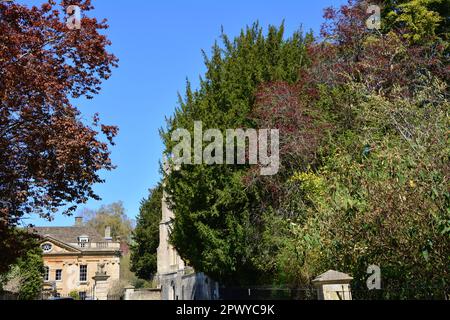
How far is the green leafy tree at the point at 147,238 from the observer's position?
49.9 meters

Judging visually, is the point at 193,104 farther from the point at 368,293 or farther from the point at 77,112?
the point at 368,293

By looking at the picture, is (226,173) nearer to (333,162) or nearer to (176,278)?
(333,162)

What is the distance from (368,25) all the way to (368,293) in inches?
526

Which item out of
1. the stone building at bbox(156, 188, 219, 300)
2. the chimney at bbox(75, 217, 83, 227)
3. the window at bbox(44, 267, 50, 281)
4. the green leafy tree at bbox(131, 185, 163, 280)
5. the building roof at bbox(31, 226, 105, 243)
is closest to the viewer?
the stone building at bbox(156, 188, 219, 300)

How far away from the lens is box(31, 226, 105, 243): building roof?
64.8 meters

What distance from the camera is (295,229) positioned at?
1235 cm

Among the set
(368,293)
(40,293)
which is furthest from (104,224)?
(368,293)

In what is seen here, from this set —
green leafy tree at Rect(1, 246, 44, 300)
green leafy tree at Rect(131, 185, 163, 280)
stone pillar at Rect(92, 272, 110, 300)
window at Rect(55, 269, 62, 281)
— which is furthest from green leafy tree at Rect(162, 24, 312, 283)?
window at Rect(55, 269, 62, 281)

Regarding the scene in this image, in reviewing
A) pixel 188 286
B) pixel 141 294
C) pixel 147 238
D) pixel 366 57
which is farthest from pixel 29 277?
pixel 366 57

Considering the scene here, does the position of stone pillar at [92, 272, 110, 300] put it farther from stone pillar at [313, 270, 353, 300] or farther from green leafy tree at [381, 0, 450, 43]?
stone pillar at [313, 270, 353, 300]

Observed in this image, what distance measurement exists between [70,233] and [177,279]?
35.2 meters

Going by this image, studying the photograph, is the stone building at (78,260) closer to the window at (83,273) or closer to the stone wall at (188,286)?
the window at (83,273)

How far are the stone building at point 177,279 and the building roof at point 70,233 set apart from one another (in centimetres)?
2340

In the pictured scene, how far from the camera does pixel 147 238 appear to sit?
1964 inches
